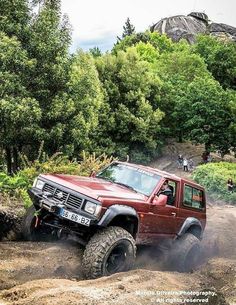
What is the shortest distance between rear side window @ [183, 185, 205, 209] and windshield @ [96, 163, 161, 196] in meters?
1.18

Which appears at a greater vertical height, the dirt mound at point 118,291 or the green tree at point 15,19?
the green tree at point 15,19

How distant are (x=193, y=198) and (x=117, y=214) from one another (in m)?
3.34

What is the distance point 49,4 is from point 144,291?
14.9m

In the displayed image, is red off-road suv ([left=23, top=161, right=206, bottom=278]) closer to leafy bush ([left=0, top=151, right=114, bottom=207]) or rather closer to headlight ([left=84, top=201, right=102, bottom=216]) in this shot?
headlight ([left=84, top=201, right=102, bottom=216])

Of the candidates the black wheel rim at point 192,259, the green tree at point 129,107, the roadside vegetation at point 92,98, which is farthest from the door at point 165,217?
the green tree at point 129,107

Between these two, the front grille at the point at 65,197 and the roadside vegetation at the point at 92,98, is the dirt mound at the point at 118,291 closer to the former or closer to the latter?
the front grille at the point at 65,197

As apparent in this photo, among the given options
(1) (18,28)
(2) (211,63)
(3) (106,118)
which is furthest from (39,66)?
(2) (211,63)

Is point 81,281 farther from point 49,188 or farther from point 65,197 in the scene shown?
point 49,188

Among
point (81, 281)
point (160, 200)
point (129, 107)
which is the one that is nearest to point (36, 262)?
point (81, 281)

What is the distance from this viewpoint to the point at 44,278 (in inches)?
297

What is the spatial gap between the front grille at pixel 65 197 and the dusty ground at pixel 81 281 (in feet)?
3.17

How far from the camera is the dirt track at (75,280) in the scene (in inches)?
240

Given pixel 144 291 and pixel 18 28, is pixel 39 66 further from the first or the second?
pixel 144 291

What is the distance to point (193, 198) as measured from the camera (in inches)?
422
